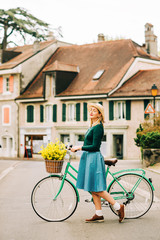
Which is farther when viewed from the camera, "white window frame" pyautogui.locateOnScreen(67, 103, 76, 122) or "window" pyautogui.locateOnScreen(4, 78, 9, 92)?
"window" pyautogui.locateOnScreen(4, 78, 9, 92)

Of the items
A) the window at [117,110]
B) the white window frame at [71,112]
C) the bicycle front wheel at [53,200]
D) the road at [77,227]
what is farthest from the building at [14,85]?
the bicycle front wheel at [53,200]

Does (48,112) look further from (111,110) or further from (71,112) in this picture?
(111,110)

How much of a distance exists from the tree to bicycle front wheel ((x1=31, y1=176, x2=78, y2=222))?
45.3 meters

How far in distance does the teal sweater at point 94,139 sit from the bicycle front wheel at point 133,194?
0.78m

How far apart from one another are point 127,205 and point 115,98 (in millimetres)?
35237

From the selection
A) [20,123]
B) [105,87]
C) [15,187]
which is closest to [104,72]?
[105,87]

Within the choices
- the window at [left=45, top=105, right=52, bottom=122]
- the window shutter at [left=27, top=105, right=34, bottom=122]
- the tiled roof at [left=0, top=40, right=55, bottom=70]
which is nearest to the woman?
the window at [left=45, top=105, right=52, bottom=122]

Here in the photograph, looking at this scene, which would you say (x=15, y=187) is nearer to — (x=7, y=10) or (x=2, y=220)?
(x=2, y=220)

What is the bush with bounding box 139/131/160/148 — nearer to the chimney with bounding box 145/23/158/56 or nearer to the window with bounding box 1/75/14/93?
the chimney with bounding box 145/23/158/56

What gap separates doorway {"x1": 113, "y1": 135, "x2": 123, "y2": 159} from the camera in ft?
143

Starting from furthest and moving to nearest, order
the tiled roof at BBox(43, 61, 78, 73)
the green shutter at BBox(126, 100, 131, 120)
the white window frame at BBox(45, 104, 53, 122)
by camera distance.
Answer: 1. the white window frame at BBox(45, 104, 53, 122)
2. the tiled roof at BBox(43, 61, 78, 73)
3. the green shutter at BBox(126, 100, 131, 120)

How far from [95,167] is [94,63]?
41.6m

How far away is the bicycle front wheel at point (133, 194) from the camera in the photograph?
25.3 feet

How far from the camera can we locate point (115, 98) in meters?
42.8
